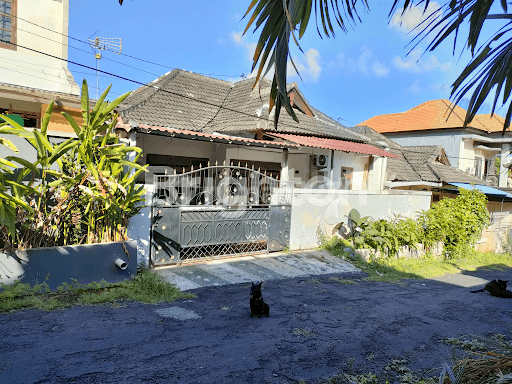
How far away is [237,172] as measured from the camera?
7824 millimetres

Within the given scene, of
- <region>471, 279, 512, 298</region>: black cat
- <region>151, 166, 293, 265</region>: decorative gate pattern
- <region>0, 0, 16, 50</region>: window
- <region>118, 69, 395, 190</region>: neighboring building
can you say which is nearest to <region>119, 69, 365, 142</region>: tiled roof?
<region>118, 69, 395, 190</region>: neighboring building

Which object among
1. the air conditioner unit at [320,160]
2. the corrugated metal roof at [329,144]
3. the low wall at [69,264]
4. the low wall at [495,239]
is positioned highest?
the corrugated metal roof at [329,144]

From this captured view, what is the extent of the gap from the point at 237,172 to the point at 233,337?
14.0 ft

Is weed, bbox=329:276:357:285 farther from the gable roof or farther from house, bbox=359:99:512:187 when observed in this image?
house, bbox=359:99:512:187

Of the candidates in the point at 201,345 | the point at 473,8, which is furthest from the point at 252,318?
the point at 473,8

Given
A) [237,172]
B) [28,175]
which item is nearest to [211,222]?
[237,172]

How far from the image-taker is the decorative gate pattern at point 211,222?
6754mm

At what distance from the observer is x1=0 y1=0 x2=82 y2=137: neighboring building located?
943 cm

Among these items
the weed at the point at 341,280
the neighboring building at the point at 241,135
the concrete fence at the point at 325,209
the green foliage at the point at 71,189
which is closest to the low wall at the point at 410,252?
the concrete fence at the point at 325,209

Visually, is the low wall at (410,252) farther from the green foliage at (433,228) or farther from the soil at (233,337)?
the soil at (233,337)

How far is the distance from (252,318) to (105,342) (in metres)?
1.84

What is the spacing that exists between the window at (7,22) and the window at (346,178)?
11.7 m

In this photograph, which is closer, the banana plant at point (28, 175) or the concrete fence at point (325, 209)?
the banana plant at point (28, 175)

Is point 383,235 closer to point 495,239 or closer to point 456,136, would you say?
point 495,239
